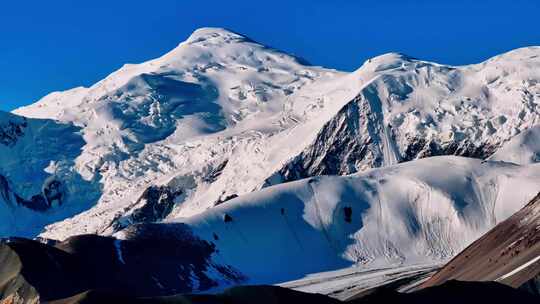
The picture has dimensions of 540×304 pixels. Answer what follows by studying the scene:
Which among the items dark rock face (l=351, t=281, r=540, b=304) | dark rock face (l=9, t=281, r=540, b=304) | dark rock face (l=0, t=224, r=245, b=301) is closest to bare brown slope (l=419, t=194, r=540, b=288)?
dark rock face (l=351, t=281, r=540, b=304)

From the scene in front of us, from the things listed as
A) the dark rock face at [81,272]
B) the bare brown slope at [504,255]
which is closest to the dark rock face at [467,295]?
the bare brown slope at [504,255]

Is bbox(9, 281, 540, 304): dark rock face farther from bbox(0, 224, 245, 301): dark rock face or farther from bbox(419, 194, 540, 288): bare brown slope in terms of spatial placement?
bbox(0, 224, 245, 301): dark rock face

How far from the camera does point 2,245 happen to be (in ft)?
540

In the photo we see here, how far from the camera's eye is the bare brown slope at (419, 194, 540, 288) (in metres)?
132

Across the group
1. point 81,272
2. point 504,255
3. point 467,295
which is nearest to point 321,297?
point 467,295

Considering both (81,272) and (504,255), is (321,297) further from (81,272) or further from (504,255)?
(81,272)

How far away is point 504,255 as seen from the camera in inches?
5935

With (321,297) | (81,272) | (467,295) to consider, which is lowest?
(81,272)

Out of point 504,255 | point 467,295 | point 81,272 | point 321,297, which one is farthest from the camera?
point 81,272

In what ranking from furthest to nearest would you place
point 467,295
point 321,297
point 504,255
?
1. point 504,255
2. point 467,295
3. point 321,297

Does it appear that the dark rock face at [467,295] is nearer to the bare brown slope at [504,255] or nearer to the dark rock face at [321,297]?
the dark rock face at [321,297]

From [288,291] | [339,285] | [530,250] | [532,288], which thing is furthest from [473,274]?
[288,291]

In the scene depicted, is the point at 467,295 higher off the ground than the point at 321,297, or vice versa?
the point at 321,297

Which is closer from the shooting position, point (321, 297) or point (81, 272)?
point (321, 297)
